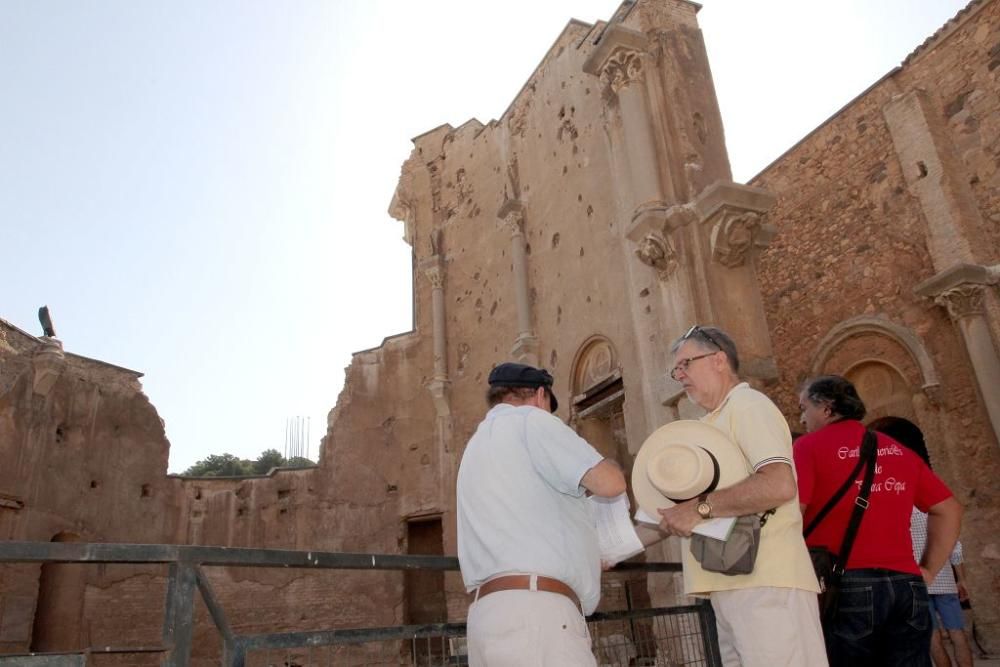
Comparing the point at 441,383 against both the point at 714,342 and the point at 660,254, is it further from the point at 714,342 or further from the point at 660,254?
the point at 714,342

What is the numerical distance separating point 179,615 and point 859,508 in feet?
8.25

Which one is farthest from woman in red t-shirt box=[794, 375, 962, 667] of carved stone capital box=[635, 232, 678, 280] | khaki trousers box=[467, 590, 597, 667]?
carved stone capital box=[635, 232, 678, 280]

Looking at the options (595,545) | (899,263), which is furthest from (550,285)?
(595,545)

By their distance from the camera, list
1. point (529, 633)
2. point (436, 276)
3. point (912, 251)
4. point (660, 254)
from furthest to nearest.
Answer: point (436, 276) → point (912, 251) → point (660, 254) → point (529, 633)

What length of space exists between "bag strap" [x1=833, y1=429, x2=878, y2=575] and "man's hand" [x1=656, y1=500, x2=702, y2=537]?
2.72 feet

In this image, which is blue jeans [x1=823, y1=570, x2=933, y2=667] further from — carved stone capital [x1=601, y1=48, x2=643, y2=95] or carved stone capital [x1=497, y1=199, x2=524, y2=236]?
carved stone capital [x1=497, y1=199, x2=524, y2=236]

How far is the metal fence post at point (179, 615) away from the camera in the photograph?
2115 mm

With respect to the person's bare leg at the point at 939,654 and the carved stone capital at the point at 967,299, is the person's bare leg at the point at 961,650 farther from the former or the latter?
the carved stone capital at the point at 967,299

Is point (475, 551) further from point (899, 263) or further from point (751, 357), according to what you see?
point (899, 263)

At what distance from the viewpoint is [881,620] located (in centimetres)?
288

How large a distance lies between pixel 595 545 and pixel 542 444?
1.35ft

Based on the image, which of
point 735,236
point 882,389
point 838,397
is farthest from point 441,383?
point 838,397

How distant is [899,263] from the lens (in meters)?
13.1

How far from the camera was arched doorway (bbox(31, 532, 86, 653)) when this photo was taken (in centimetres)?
1131
